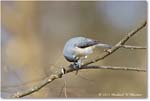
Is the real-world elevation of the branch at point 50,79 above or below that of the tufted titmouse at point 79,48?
below

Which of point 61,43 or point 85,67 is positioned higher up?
point 61,43

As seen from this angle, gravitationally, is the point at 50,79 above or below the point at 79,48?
below

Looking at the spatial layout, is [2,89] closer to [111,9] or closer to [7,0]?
[7,0]

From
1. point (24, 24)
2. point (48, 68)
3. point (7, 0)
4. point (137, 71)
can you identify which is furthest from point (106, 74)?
point (7, 0)

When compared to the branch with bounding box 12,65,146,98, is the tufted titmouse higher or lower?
higher
